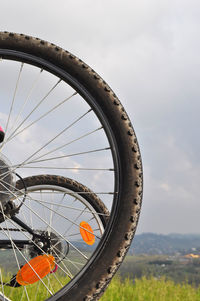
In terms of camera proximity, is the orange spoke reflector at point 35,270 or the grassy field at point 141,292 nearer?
the orange spoke reflector at point 35,270

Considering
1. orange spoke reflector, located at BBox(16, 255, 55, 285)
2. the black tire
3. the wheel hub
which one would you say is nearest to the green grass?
the wheel hub

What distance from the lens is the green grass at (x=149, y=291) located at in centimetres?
277

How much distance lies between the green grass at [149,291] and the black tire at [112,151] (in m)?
1.14

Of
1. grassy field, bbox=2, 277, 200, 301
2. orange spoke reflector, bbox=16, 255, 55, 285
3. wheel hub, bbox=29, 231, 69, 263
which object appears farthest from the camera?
grassy field, bbox=2, 277, 200, 301

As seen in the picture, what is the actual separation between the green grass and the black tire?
1142mm

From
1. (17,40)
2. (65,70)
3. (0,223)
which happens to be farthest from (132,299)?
(17,40)

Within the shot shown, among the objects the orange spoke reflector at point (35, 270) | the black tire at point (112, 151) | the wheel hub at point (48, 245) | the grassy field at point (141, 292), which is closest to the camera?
the black tire at point (112, 151)

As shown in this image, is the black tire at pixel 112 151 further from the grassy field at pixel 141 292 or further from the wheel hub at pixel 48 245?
the grassy field at pixel 141 292

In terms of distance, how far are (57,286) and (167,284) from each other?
3.28ft

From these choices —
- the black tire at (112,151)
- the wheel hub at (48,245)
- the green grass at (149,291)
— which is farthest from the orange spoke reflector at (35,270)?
the green grass at (149,291)

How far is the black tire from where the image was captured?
166 centimetres

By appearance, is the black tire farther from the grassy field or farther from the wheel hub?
the grassy field

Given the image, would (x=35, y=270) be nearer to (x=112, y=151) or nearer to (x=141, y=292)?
(x=112, y=151)

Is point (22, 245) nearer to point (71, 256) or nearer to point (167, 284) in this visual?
point (71, 256)
